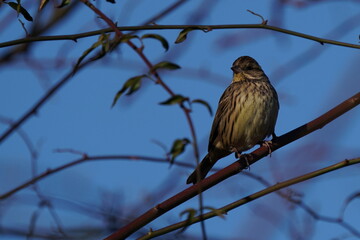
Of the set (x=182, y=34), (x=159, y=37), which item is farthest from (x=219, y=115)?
(x=159, y=37)

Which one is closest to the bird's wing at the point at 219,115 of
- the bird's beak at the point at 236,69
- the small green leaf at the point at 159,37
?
the bird's beak at the point at 236,69

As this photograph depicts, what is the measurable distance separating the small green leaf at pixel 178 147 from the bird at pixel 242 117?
3829mm

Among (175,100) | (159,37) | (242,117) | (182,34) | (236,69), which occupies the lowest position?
(175,100)

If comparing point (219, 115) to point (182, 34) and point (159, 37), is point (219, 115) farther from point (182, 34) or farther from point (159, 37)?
point (159, 37)

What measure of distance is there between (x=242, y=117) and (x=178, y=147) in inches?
165

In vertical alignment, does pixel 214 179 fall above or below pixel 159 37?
below

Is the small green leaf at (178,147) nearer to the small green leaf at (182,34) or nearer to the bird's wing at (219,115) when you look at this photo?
the small green leaf at (182,34)

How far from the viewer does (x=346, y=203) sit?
3186 mm

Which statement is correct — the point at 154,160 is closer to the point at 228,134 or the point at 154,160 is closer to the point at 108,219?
the point at 108,219

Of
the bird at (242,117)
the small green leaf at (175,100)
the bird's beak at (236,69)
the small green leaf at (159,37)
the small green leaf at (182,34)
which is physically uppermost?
the bird's beak at (236,69)

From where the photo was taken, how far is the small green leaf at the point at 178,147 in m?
2.06

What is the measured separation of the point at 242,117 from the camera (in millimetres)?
6203

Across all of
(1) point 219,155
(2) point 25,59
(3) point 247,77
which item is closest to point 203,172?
(1) point 219,155

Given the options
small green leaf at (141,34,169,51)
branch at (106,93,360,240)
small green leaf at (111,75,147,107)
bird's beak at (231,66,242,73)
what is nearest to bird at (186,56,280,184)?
bird's beak at (231,66,242,73)
